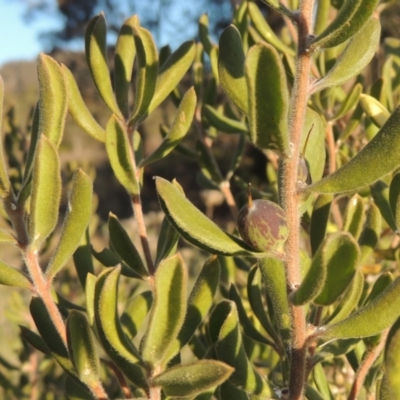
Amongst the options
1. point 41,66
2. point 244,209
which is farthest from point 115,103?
point 244,209

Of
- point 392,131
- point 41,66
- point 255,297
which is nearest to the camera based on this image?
point 392,131

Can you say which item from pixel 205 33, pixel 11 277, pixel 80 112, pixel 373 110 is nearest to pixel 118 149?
pixel 80 112

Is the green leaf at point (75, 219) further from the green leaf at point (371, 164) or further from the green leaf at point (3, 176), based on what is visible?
the green leaf at point (371, 164)

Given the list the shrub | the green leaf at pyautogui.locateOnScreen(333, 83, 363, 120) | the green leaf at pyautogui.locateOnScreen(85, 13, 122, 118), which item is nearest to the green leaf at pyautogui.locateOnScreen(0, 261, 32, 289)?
the shrub

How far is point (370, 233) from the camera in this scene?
1.98 feet

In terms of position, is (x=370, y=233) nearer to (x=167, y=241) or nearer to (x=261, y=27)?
(x=167, y=241)

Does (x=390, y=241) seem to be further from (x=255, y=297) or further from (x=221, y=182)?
(x=255, y=297)

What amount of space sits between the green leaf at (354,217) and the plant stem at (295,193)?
0.37 ft

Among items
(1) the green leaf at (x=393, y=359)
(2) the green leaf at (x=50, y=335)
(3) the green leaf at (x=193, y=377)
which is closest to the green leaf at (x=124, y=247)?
(2) the green leaf at (x=50, y=335)

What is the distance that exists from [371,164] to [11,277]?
0.32m

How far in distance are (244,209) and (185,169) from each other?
614 centimetres

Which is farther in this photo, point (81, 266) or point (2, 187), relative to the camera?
point (81, 266)

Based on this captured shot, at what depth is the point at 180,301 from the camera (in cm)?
45

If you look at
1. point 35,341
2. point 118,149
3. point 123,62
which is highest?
point 123,62
